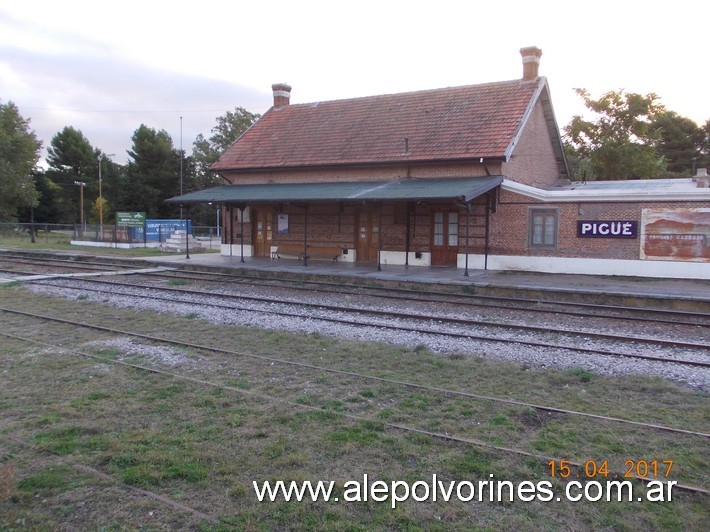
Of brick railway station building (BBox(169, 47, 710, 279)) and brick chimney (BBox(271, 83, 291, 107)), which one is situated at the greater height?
brick chimney (BBox(271, 83, 291, 107))

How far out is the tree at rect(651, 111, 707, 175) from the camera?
165 ft

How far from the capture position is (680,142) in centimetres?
5084

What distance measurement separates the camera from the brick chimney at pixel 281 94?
3091 cm

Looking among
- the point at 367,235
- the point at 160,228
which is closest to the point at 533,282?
the point at 367,235

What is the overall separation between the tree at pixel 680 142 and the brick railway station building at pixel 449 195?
96.5 feet

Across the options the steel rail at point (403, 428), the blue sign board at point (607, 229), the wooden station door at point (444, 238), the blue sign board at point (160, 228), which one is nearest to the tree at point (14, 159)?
the blue sign board at point (160, 228)

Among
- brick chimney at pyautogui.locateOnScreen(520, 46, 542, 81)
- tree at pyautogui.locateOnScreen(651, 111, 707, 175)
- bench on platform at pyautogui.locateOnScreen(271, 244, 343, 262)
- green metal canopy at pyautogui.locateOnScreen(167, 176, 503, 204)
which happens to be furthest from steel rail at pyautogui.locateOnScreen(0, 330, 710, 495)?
tree at pyautogui.locateOnScreen(651, 111, 707, 175)

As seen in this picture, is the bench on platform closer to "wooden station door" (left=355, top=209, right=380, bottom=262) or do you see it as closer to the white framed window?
"wooden station door" (left=355, top=209, right=380, bottom=262)

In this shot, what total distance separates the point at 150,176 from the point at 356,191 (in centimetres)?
4598

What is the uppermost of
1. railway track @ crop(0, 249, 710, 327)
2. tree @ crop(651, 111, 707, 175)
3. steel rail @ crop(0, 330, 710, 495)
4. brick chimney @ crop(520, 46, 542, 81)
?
tree @ crop(651, 111, 707, 175)

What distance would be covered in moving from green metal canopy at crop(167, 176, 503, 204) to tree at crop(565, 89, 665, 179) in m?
16.5

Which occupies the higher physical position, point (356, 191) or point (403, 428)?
point (356, 191)

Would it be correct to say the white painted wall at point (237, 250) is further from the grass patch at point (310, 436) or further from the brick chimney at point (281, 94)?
the grass patch at point (310, 436)
